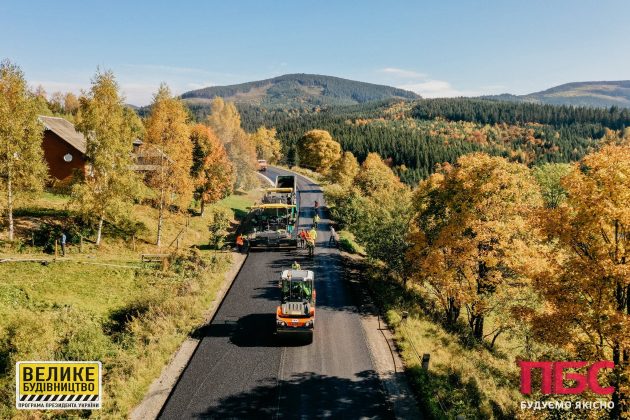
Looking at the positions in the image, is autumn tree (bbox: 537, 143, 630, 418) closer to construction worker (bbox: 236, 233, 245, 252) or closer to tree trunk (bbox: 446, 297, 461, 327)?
tree trunk (bbox: 446, 297, 461, 327)

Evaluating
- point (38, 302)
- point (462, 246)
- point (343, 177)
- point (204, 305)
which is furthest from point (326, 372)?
point (343, 177)

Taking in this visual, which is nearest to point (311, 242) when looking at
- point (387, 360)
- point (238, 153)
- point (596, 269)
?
point (387, 360)

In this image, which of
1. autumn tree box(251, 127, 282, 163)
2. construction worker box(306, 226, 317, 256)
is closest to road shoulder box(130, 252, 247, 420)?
construction worker box(306, 226, 317, 256)

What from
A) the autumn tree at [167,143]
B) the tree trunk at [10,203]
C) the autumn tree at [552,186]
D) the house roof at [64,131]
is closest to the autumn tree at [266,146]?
the house roof at [64,131]

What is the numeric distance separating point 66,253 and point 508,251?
89.4 ft

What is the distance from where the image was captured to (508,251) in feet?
62.9

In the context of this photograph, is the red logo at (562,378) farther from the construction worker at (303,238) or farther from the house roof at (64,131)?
the house roof at (64,131)

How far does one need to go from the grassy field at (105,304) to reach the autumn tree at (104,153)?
340 cm

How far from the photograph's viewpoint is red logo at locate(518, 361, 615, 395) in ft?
43.3

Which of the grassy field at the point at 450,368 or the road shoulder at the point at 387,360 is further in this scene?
the grassy field at the point at 450,368

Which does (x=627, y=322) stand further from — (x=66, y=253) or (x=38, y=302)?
(x=66, y=253)

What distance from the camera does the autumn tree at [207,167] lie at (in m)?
39.4

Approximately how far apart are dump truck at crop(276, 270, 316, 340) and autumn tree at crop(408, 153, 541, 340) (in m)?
7.46

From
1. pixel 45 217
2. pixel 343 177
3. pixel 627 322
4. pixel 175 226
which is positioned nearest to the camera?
pixel 627 322
